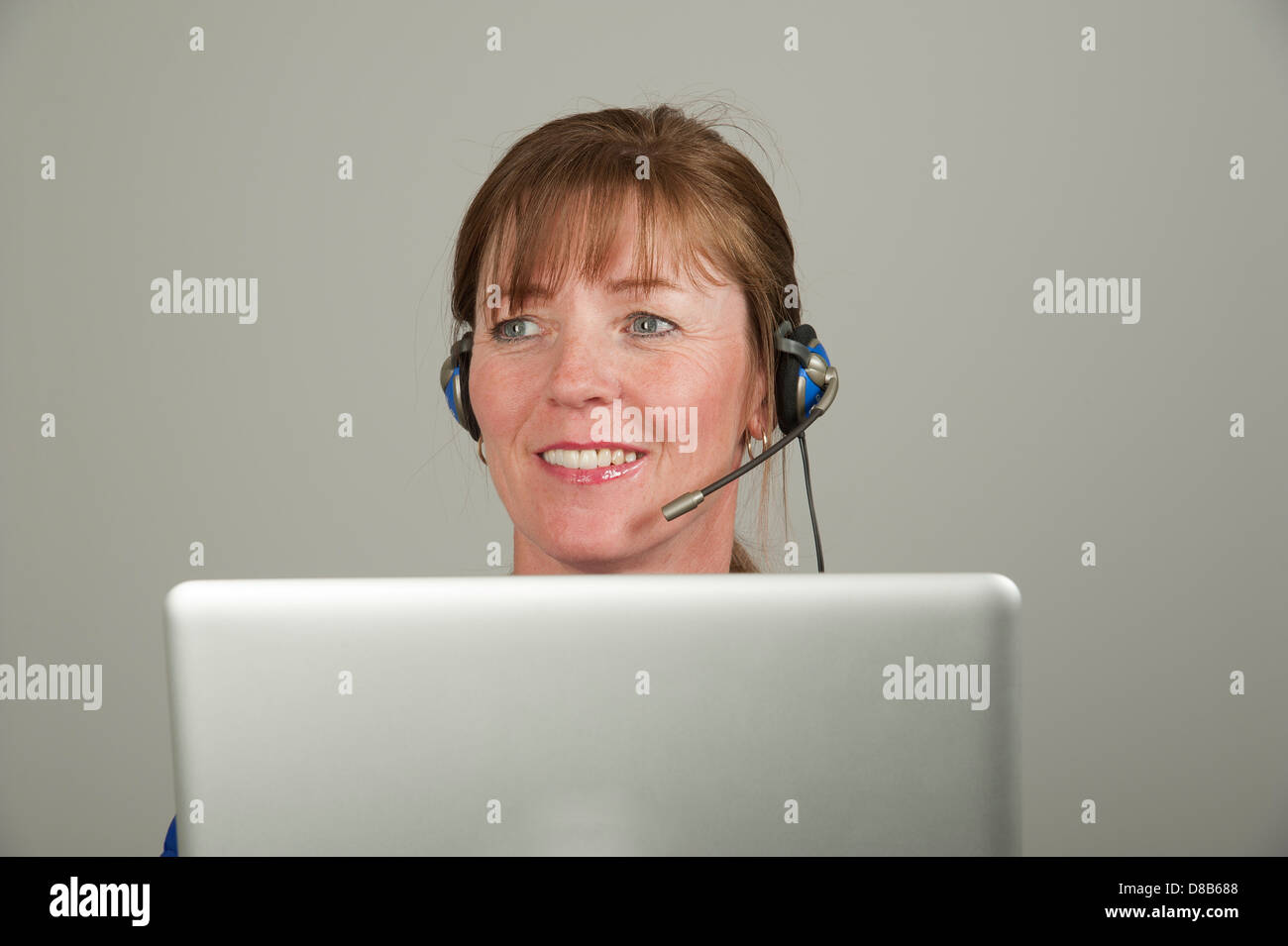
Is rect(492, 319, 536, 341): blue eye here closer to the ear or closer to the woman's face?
the woman's face

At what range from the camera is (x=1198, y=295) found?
8.66ft

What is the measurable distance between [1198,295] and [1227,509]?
0.48 m

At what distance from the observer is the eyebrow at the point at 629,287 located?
1.56 m

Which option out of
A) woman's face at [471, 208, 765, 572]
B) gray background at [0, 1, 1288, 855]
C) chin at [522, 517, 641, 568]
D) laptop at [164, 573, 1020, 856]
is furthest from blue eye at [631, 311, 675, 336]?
gray background at [0, 1, 1288, 855]

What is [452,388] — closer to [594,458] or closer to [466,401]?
[466,401]

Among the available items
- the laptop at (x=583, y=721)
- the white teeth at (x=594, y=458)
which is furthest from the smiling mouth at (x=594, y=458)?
the laptop at (x=583, y=721)

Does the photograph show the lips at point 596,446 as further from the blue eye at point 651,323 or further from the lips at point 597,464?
the blue eye at point 651,323

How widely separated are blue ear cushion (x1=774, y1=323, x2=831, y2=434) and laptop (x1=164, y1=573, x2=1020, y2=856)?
32.2 inches

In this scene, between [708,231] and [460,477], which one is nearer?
[708,231]

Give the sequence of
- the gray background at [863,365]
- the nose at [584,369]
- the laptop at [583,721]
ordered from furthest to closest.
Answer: the gray background at [863,365] < the nose at [584,369] < the laptop at [583,721]

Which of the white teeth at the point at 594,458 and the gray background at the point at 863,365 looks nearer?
the white teeth at the point at 594,458
